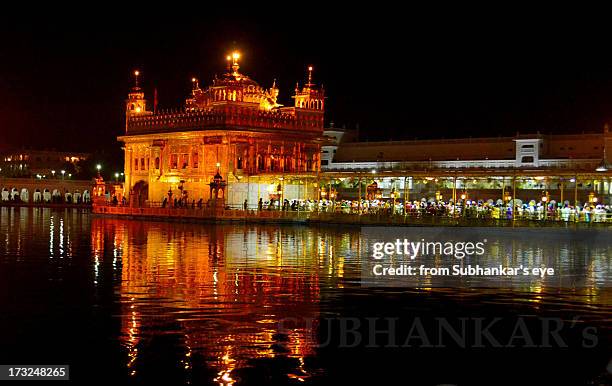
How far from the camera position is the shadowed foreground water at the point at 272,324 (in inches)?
523

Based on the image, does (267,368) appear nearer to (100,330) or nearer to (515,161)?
(100,330)

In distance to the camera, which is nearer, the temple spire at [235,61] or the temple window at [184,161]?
the temple spire at [235,61]

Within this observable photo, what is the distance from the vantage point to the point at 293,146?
66875mm

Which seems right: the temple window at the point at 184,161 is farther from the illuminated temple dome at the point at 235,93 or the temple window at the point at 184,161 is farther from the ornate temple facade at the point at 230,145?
the illuminated temple dome at the point at 235,93

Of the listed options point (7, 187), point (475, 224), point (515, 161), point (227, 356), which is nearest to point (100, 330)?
point (227, 356)

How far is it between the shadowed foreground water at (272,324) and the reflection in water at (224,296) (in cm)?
4

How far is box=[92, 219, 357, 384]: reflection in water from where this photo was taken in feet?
47.1

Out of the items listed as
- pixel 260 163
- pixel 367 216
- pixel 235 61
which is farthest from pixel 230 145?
pixel 367 216

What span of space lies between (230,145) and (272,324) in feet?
155

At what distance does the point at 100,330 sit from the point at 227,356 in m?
2.78
